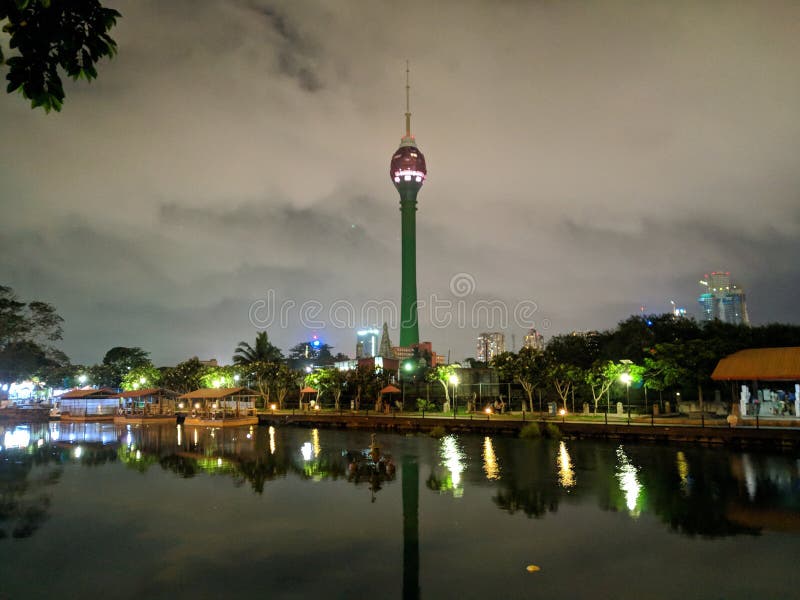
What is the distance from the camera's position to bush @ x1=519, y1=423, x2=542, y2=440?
125ft

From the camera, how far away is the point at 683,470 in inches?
990

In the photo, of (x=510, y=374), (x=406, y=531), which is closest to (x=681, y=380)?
(x=510, y=374)

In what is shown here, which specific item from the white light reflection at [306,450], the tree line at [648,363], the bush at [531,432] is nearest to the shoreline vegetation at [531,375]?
the tree line at [648,363]

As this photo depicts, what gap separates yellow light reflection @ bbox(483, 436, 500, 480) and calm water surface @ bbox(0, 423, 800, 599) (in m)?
0.29

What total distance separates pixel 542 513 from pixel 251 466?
16.8 m

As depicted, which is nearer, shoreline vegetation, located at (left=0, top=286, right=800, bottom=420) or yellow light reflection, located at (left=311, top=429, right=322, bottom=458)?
yellow light reflection, located at (left=311, top=429, right=322, bottom=458)

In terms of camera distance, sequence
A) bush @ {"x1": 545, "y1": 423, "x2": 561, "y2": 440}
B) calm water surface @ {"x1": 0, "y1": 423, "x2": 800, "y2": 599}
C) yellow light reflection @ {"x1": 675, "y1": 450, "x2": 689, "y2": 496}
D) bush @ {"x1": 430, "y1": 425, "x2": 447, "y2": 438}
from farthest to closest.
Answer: bush @ {"x1": 430, "y1": 425, "x2": 447, "y2": 438}, bush @ {"x1": 545, "y1": 423, "x2": 561, "y2": 440}, yellow light reflection @ {"x1": 675, "y1": 450, "x2": 689, "y2": 496}, calm water surface @ {"x1": 0, "y1": 423, "x2": 800, "y2": 599}

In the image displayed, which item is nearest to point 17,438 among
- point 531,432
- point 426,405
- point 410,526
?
point 426,405

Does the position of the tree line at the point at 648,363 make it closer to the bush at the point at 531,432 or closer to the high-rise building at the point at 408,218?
the bush at the point at 531,432

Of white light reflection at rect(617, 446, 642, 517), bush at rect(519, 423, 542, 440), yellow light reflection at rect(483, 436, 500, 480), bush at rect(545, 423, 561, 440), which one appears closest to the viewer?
white light reflection at rect(617, 446, 642, 517)

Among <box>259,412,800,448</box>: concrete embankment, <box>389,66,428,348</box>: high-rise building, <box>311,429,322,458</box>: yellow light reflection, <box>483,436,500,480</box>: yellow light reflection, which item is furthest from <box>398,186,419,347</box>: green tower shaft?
<box>483,436,500,480</box>: yellow light reflection

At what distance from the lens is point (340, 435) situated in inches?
1738

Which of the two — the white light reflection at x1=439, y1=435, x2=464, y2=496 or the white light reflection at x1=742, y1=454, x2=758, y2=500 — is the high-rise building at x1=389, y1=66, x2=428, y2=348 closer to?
the white light reflection at x1=439, y1=435, x2=464, y2=496

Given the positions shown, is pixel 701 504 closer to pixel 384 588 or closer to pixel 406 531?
pixel 406 531
